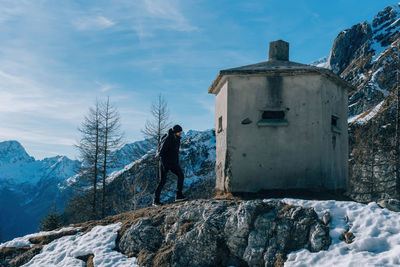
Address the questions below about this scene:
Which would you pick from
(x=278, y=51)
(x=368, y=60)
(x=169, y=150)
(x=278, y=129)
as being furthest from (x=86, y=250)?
(x=368, y=60)

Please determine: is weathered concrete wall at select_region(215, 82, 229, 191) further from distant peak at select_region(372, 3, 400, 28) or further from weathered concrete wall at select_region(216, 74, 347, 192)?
distant peak at select_region(372, 3, 400, 28)

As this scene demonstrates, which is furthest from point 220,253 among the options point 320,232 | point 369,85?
point 369,85

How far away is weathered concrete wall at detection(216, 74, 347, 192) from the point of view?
8336mm

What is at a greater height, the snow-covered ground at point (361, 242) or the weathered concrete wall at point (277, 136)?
the weathered concrete wall at point (277, 136)

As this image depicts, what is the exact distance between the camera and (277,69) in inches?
334

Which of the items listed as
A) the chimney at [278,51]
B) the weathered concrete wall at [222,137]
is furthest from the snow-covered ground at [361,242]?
the chimney at [278,51]

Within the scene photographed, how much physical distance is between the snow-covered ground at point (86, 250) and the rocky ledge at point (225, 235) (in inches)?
9.7

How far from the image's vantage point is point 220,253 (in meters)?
6.22

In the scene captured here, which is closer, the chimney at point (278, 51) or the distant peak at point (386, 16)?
the chimney at point (278, 51)

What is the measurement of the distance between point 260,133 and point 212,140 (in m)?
114

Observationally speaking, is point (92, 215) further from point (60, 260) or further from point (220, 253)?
Answer: point (220, 253)

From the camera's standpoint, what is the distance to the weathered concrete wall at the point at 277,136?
8.34 m

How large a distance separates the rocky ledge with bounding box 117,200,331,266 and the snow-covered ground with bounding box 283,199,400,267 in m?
0.18

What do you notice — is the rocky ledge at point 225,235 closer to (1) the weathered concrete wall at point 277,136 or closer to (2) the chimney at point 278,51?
(1) the weathered concrete wall at point 277,136
